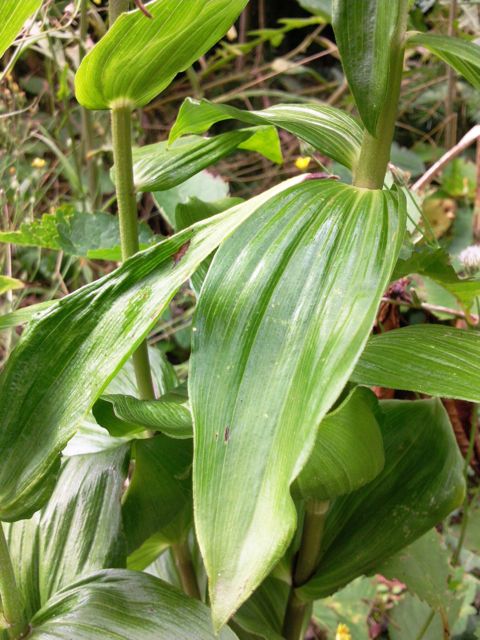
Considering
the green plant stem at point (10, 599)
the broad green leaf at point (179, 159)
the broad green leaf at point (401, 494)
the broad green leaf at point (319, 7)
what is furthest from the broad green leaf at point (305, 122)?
the broad green leaf at point (319, 7)

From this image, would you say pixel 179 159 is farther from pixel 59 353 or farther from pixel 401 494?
pixel 401 494

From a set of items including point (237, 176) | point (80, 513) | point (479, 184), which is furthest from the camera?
point (237, 176)

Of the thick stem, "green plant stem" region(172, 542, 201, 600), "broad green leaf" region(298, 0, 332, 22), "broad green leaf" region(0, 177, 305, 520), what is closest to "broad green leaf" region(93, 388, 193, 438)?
"broad green leaf" region(0, 177, 305, 520)

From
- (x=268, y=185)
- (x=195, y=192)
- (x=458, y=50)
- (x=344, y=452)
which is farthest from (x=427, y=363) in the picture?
(x=268, y=185)

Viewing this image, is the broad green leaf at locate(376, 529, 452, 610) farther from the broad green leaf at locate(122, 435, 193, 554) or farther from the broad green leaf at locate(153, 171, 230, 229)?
the broad green leaf at locate(153, 171, 230, 229)

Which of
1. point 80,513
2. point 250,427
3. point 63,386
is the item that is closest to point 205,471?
point 250,427

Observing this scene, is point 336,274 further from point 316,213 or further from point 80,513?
point 80,513

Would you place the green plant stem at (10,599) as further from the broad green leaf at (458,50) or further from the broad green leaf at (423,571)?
the broad green leaf at (458,50)
